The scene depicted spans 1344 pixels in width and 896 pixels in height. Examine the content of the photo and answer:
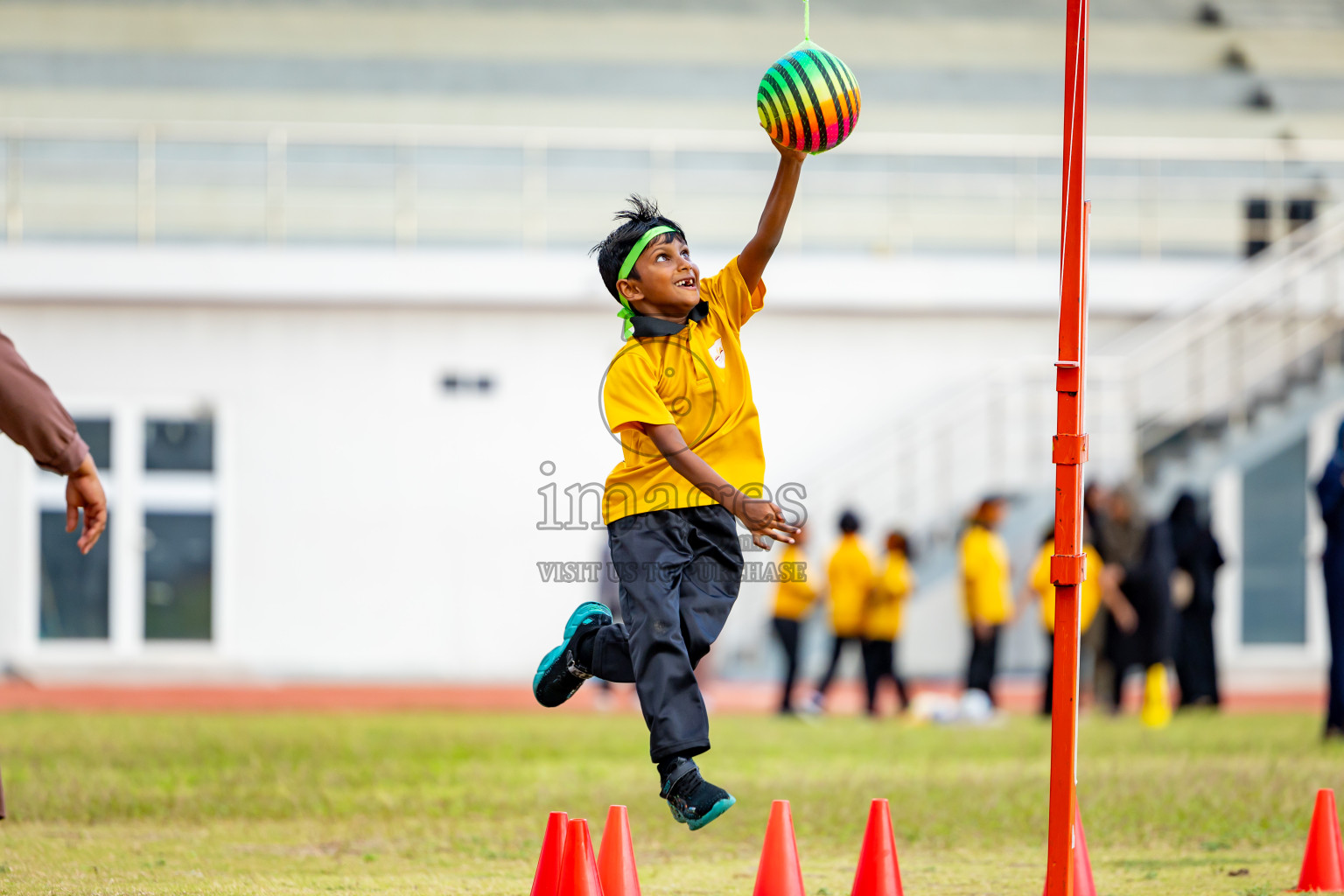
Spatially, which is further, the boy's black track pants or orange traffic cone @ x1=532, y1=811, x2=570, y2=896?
orange traffic cone @ x1=532, y1=811, x2=570, y2=896

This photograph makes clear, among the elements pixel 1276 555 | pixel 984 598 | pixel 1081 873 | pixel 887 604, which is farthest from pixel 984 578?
pixel 1081 873

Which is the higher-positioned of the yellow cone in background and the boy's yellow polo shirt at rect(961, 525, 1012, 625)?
the boy's yellow polo shirt at rect(961, 525, 1012, 625)

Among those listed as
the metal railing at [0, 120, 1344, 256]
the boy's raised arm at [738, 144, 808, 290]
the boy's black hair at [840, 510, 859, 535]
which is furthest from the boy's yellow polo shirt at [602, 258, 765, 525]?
the metal railing at [0, 120, 1344, 256]

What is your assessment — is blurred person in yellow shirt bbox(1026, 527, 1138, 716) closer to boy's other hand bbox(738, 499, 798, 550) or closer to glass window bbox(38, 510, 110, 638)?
boy's other hand bbox(738, 499, 798, 550)

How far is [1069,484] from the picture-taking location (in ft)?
16.0

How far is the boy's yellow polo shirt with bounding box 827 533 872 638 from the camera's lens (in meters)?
13.8

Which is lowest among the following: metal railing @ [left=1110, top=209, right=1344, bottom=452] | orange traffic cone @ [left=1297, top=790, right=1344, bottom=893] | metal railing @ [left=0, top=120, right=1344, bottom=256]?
orange traffic cone @ [left=1297, top=790, right=1344, bottom=893]

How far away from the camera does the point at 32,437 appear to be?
4.87 m

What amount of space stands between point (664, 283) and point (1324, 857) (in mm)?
2845

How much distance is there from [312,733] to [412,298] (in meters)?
7.13

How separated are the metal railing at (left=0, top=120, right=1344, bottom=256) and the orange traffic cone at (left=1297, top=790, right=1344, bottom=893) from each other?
14517 mm

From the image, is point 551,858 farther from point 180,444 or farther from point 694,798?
point 180,444

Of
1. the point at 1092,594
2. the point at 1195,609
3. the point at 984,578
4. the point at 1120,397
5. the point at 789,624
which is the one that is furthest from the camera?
the point at 1120,397

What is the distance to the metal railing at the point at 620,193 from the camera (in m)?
20.5
